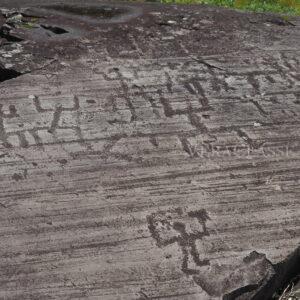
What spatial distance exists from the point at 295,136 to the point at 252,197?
0.41 meters

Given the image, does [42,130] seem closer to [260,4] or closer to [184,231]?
[184,231]

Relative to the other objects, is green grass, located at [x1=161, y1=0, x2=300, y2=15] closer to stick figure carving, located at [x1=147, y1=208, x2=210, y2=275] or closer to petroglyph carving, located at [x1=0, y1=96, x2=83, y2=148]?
petroglyph carving, located at [x1=0, y1=96, x2=83, y2=148]

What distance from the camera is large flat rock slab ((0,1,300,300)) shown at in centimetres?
171

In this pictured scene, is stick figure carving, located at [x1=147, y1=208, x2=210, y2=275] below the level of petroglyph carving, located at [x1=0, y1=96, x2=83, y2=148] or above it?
below

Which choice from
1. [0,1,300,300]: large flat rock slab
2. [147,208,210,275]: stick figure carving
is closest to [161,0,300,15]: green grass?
[0,1,300,300]: large flat rock slab

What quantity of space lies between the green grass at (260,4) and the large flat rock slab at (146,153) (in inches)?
37.6

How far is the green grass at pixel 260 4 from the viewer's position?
4.05 meters

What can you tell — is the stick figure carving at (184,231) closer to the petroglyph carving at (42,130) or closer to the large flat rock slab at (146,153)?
the large flat rock slab at (146,153)

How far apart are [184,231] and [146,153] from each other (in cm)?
40

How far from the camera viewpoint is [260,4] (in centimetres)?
420

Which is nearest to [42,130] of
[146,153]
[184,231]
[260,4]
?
[146,153]

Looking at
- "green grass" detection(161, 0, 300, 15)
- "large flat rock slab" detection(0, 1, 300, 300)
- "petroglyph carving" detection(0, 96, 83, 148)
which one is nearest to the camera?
"large flat rock slab" detection(0, 1, 300, 300)

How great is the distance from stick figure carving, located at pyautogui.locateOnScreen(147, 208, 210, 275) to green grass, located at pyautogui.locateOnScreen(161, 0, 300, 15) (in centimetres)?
240

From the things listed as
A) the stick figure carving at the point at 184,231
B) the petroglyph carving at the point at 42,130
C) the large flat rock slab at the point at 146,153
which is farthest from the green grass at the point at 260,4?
the stick figure carving at the point at 184,231
